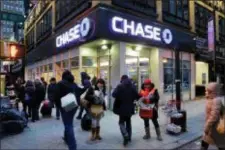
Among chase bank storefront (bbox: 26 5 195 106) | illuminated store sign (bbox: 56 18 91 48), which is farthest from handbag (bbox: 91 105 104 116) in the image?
illuminated store sign (bbox: 56 18 91 48)

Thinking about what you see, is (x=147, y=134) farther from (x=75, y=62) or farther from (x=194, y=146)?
(x=75, y=62)

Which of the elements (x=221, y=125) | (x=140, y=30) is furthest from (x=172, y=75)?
(x=221, y=125)

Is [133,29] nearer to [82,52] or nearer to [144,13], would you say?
[144,13]

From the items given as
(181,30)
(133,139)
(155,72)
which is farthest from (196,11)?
(133,139)

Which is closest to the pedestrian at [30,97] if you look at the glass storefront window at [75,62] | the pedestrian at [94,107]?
the pedestrian at [94,107]

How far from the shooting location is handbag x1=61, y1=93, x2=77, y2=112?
7109mm

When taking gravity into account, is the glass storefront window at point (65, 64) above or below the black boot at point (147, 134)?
above

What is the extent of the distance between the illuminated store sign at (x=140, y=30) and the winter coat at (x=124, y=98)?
25.1 ft

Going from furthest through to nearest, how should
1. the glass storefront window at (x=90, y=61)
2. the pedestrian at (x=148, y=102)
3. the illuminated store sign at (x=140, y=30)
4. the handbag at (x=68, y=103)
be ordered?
Answer: 1. the glass storefront window at (x=90, y=61)
2. the illuminated store sign at (x=140, y=30)
3. the pedestrian at (x=148, y=102)
4. the handbag at (x=68, y=103)

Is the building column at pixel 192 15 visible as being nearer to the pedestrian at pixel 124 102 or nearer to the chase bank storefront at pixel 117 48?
the chase bank storefront at pixel 117 48

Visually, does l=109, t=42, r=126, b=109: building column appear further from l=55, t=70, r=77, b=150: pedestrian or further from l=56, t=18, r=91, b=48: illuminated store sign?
l=55, t=70, r=77, b=150: pedestrian

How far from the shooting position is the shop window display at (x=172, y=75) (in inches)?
822

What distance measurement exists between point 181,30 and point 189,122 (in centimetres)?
1141

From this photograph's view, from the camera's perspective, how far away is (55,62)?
23906mm
